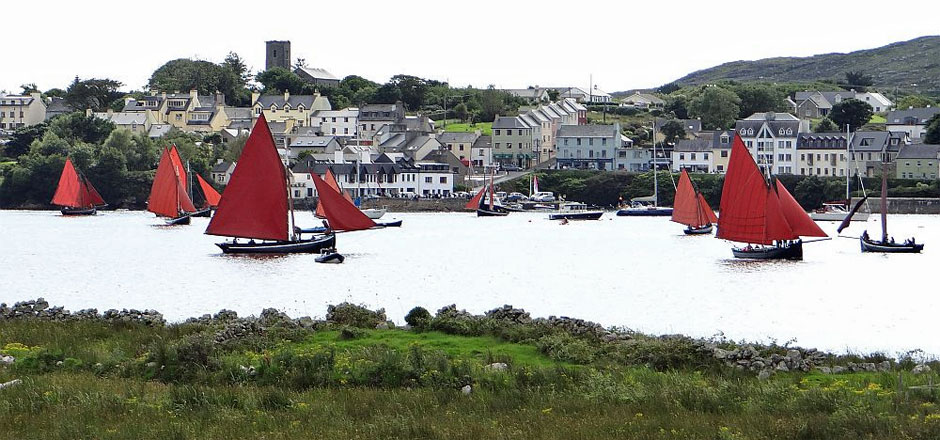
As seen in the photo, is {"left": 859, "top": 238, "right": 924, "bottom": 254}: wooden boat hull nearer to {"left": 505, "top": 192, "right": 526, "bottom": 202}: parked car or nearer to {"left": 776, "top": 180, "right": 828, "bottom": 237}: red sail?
{"left": 776, "top": 180, "right": 828, "bottom": 237}: red sail

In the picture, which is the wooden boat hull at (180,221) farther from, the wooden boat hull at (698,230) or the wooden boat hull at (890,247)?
the wooden boat hull at (890,247)

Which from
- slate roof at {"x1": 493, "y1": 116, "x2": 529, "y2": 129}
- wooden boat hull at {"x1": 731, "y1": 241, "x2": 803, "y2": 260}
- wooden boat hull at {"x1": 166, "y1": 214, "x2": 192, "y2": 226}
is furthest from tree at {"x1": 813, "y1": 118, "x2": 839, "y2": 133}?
wooden boat hull at {"x1": 731, "y1": 241, "x2": 803, "y2": 260}

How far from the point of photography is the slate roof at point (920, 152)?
376 ft

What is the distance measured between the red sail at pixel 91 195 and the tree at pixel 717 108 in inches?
2571

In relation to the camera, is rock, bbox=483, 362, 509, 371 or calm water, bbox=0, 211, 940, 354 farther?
calm water, bbox=0, 211, 940, 354

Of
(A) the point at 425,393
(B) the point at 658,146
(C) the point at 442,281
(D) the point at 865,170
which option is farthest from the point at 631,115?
(A) the point at 425,393

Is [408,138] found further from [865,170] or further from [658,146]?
[865,170]

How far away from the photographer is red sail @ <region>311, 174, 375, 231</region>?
2413 inches

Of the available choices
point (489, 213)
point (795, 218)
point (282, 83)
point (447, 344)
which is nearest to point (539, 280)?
point (795, 218)

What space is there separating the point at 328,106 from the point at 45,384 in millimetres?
144980

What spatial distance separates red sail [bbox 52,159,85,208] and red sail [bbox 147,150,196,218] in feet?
62.2

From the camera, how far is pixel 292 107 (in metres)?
160

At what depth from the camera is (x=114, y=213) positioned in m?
120

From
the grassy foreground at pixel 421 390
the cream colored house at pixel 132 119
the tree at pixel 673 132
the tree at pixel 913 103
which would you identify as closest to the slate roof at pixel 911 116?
the tree at pixel 913 103
